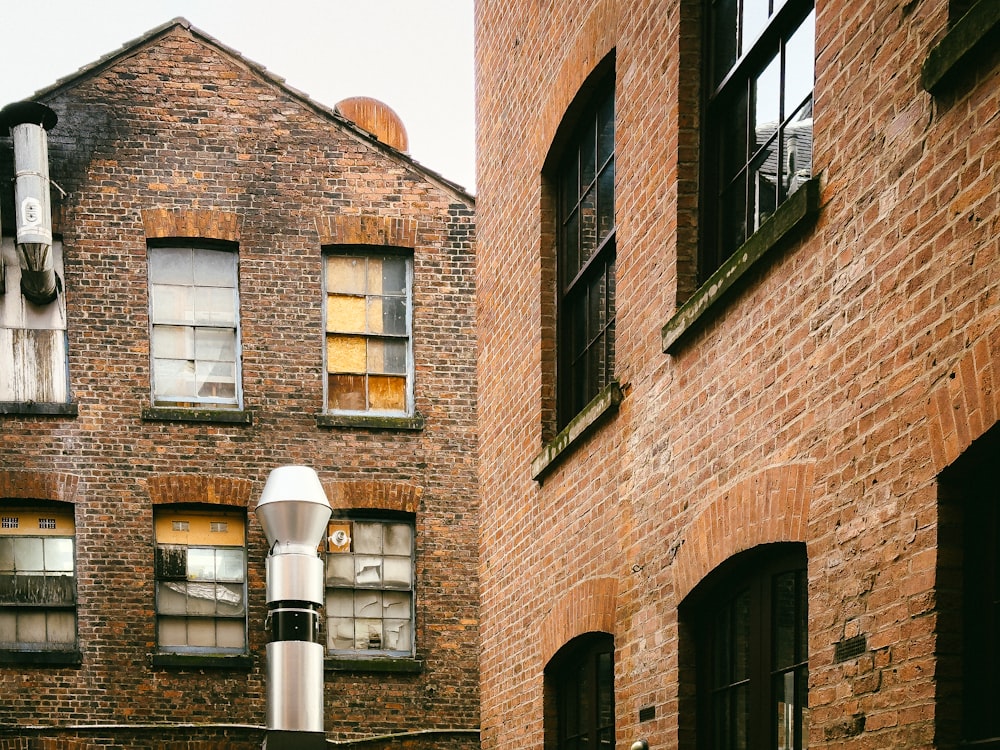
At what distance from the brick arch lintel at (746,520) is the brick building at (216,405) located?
445 inches

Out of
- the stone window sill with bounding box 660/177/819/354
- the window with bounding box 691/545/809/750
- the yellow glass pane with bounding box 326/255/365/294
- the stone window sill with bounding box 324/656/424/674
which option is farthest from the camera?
the yellow glass pane with bounding box 326/255/365/294

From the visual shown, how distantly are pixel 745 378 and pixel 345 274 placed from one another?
1257cm

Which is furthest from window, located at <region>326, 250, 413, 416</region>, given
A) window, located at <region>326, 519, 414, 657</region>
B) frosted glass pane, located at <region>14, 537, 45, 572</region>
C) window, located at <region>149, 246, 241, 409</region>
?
frosted glass pane, located at <region>14, 537, 45, 572</region>

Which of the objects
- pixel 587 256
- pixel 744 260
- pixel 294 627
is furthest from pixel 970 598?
pixel 294 627

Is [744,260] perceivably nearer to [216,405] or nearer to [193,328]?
[216,405]

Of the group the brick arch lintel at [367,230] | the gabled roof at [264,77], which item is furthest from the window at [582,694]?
the gabled roof at [264,77]

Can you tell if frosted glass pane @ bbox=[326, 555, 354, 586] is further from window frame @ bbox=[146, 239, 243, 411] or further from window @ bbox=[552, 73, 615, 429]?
window @ bbox=[552, 73, 615, 429]

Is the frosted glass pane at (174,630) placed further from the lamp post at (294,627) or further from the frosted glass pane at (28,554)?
the lamp post at (294,627)

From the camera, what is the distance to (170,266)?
17469mm

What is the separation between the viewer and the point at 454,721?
17.1 metres

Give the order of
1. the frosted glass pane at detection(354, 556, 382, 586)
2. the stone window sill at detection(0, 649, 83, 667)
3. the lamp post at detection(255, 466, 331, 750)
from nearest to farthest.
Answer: the lamp post at detection(255, 466, 331, 750) < the stone window sill at detection(0, 649, 83, 667) < the frosted glass pane at detection(354, 556, 382, 586)

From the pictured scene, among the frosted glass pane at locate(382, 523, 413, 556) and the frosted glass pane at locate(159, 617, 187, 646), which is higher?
the frosted glass pane at locate(382, 523, 413, 556)

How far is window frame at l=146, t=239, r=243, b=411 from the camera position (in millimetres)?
17297

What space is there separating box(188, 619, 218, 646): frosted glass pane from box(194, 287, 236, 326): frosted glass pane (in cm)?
368
